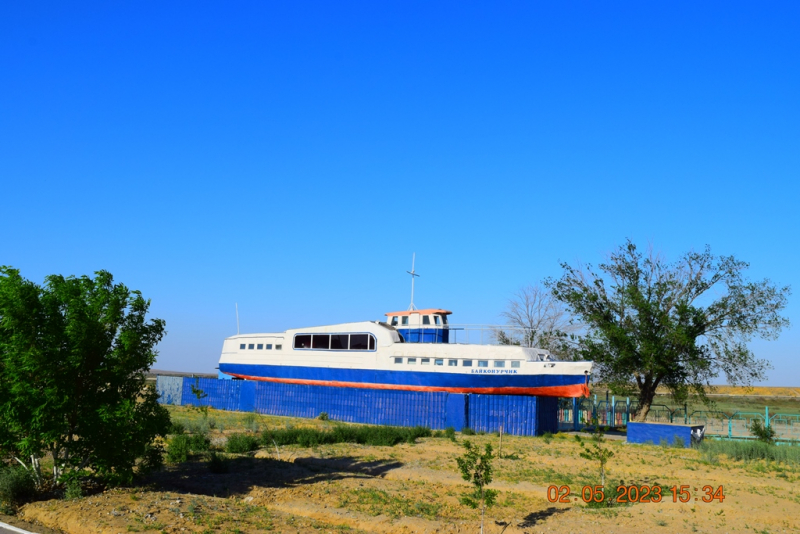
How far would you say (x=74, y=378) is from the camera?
1322 cm

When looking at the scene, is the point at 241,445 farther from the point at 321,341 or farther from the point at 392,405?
the point at 321,341

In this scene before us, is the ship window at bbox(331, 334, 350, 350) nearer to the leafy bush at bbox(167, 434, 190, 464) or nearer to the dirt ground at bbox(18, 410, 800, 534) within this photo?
the dirt ground at bbox(18, 410, 800, 534)

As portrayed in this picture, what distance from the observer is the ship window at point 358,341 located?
126 ft

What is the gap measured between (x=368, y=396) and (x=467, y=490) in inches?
724

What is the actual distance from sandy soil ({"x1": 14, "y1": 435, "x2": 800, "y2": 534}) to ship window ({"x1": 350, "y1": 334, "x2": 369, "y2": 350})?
56.1 feet

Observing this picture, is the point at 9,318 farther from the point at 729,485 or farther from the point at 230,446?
the point at 729,485

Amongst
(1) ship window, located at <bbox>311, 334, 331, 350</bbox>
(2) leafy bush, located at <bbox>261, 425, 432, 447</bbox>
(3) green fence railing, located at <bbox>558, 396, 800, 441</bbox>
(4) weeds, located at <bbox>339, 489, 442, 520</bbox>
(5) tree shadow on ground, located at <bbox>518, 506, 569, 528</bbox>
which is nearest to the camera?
(5) tree shadow on ground, located at <bbox>518, 506, 569, 528</bbox>

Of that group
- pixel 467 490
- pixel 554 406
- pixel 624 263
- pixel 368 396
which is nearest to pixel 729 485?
pixel 467 490

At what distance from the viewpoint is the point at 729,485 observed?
639 inches
